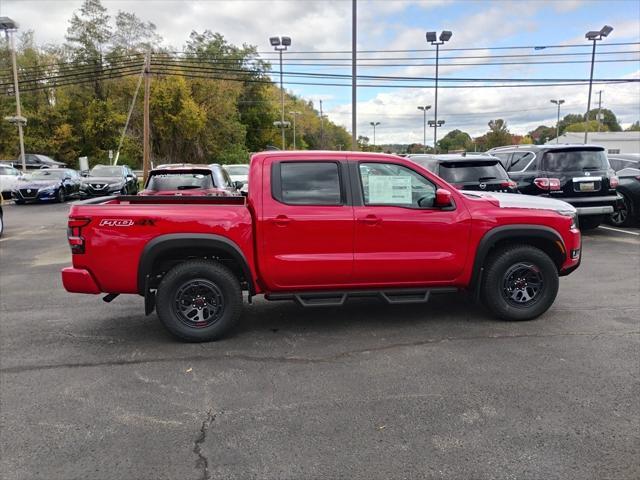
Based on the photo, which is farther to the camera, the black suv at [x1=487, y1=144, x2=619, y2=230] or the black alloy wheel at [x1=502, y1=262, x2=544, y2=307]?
the black suv at [x1=487, y1=144, x2=619, y2=230]

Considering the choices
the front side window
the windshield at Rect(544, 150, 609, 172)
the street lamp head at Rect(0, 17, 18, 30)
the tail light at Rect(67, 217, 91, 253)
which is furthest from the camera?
the street lamp head at Rect(0, 17, 18, 30)

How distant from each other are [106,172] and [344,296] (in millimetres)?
18709

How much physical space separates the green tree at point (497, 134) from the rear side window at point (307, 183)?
247 feet

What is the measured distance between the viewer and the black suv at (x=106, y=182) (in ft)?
63.8

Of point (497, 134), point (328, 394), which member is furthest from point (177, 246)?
point (497, 134)

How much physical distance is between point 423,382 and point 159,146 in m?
49.2

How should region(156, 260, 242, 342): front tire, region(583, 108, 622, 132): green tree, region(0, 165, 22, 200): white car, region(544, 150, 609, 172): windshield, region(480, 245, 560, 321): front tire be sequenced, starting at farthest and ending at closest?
region(583, 108, 622, 132): green tree → region(0, 165, 22, 200): white car → region(544, 150, 609, 172): windshield → region(480, 245, 560, 321): front tire → region(156, 260, 242, 342): front tire

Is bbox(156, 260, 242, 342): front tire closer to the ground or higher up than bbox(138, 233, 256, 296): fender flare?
closer to the ground

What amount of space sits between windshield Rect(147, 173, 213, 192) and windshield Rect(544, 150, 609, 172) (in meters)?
7.21

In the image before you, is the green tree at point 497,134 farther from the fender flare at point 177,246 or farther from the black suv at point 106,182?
the fender flare at point 177,246

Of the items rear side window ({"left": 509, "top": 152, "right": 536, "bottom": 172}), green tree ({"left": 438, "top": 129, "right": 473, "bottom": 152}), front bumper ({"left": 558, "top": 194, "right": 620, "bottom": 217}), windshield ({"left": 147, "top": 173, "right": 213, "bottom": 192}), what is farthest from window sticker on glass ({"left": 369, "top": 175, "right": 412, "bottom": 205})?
green tree ({"left": 438, "top": 129, "right": 473, "bottom": 152})

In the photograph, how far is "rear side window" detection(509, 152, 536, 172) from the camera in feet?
36.8

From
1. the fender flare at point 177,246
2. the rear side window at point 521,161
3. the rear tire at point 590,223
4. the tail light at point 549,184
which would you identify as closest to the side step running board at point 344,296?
the fender flare at point 177,246

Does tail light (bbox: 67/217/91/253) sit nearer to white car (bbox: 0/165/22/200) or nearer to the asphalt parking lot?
the asphalt parking lot
